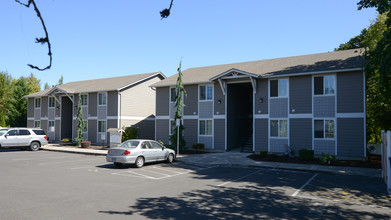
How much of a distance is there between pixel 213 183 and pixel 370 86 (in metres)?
21.1

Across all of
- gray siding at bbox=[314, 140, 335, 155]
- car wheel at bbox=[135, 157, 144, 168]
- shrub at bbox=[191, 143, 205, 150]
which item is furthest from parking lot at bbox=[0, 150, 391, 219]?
shrub at bbox=[191, 143, 205, 150]

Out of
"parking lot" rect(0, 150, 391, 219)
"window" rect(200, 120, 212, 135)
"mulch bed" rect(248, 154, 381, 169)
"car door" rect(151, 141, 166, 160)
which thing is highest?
"window" rect(200, 120, 212, 135)

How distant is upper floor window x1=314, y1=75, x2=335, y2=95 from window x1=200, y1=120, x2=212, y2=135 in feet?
30.3

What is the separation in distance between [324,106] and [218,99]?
860cm

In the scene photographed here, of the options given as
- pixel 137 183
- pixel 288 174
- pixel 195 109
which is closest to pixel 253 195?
pixel 137 183

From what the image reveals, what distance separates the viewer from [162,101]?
2791 cm

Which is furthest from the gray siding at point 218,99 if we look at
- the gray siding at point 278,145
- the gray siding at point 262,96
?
the gray siding at point 278,145

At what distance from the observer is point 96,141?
31.8 meters

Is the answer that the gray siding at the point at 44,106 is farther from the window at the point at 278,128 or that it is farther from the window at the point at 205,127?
the window at the point at 278,128

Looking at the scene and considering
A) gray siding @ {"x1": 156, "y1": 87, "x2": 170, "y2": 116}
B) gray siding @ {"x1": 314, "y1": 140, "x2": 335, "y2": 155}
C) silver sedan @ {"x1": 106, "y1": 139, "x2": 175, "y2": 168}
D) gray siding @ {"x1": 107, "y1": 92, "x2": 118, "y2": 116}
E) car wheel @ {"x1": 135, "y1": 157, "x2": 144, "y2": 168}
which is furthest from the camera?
gray siding @ {"x1": 107, "y1": 92, "x2": 118, "y2": 116}

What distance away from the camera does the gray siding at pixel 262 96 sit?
2272cm

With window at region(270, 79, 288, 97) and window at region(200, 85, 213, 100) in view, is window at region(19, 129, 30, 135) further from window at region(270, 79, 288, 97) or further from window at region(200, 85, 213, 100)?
window at region(270, 79, 288, 97)

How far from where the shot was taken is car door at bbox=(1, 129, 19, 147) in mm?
23594

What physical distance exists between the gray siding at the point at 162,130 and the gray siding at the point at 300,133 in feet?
38.3
